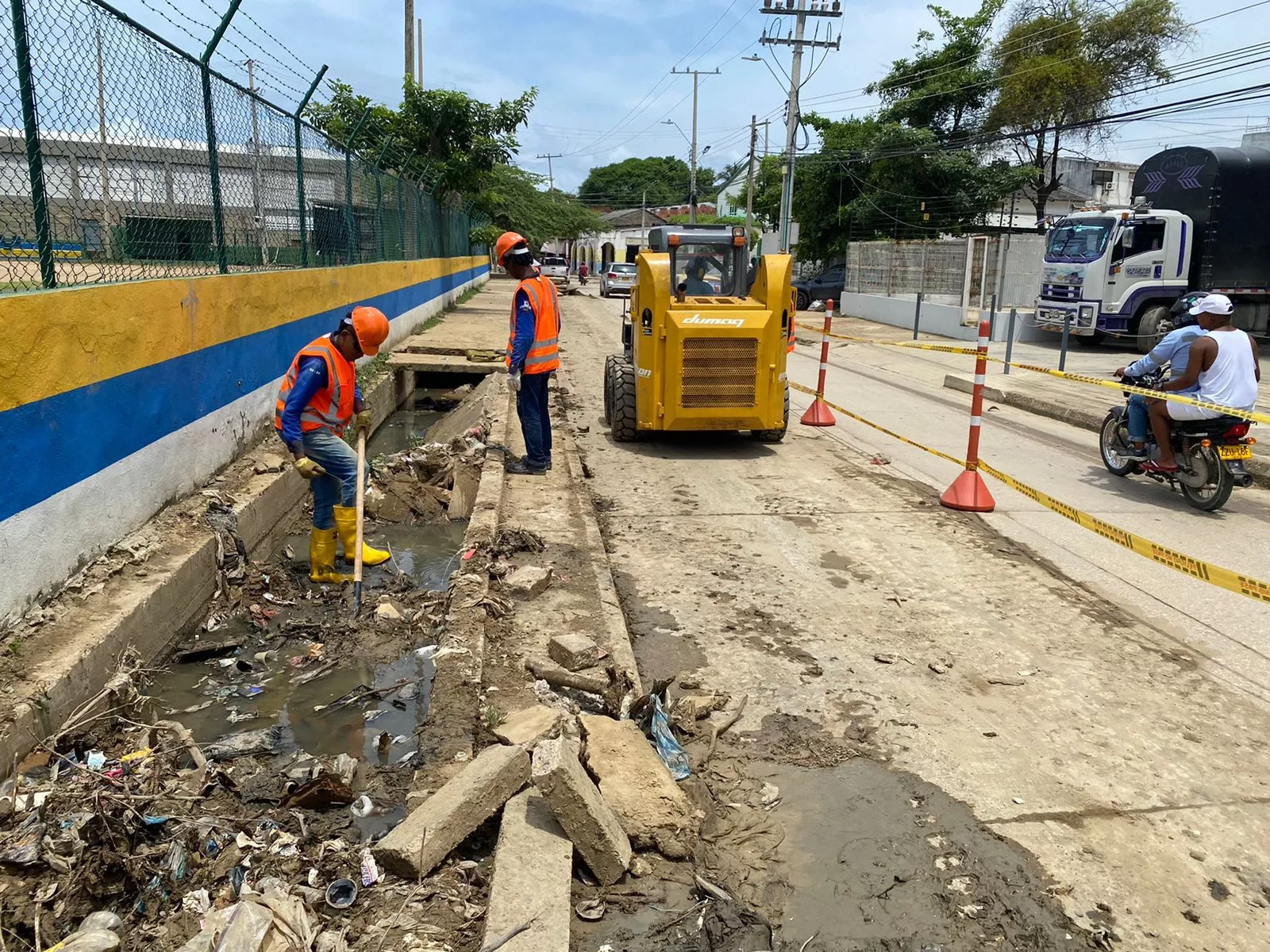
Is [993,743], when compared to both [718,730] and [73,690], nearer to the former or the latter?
[718,730]

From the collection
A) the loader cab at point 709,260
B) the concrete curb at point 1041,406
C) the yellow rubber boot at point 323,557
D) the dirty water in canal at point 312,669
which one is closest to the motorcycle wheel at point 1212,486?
the concrete curb at point 1041,406

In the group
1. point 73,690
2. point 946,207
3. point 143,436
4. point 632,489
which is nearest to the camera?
point 73,690

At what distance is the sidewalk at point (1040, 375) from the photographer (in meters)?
11.5

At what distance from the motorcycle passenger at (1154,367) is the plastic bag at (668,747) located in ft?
18.7

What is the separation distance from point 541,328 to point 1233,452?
18.0 feet

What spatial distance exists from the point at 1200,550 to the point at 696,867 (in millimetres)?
5064

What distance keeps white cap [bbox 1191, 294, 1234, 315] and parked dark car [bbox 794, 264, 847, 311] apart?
23884 mm

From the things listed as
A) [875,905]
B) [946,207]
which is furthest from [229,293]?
[946,207]

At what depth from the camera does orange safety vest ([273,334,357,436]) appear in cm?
548

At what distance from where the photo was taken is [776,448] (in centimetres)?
929

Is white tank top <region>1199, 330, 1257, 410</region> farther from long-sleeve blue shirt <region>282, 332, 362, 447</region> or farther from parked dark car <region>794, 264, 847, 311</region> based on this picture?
parked dark car <region>794, 264, 847, 311</region>

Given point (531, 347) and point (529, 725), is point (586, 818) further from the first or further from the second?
point (531, 347)

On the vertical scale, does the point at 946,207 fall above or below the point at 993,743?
above

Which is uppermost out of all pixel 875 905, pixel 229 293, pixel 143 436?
pixel 229 293
